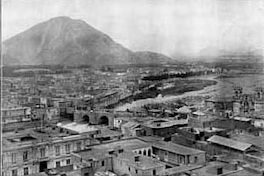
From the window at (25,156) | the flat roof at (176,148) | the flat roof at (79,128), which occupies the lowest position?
the window at (25,156)

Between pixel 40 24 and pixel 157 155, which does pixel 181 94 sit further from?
pixel 40 24

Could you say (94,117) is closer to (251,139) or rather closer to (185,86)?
(185,86)

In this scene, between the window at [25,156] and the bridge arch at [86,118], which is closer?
the window at [25,156]

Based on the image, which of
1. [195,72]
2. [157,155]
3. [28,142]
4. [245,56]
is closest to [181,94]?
[195,72]

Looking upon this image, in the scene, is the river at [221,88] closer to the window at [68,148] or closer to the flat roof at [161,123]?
the flat roof at [161,123]

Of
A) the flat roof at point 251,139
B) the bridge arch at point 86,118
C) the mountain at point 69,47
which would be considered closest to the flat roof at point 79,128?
the mountain at point 69,47

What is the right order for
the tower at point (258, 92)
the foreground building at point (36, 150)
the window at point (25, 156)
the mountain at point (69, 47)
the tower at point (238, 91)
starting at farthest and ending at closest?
the tower at point (258, 92), the tower at point (238, 91), the mountain at point (69, 47), the window at point (25, 156), the foreground building at point (36, 150)
